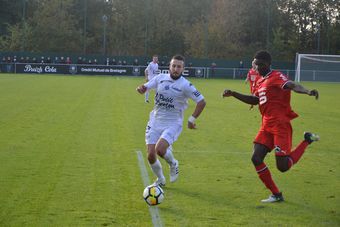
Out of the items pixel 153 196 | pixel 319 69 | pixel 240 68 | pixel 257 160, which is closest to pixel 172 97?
pixel 257 160

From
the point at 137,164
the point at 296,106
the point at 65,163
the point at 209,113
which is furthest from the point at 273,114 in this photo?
the point at 296,106

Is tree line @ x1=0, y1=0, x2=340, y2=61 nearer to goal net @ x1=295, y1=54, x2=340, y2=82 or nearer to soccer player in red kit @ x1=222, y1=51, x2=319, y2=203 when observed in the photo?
goal net @ x1=295, y1=54, x2=340, y2=82

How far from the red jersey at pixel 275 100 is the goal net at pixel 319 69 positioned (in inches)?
1644

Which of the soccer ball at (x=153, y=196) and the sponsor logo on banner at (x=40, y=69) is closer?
the soccer ball at (x=153, y=196)

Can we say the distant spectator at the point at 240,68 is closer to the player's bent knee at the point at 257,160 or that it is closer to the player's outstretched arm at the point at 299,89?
the player's bent knee at the point at 257,160

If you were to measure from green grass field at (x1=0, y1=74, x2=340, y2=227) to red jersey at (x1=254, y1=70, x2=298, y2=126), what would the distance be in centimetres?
123

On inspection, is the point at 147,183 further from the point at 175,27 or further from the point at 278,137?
the point at 175,27

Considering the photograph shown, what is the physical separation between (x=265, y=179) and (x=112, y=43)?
6573cm

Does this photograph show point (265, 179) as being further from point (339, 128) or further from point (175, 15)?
point (175, 15)

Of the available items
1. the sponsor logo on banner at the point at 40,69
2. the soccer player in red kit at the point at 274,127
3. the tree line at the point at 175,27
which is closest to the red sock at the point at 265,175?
the soccer player in red kit at the point at 274,127

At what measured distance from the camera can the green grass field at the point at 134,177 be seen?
271 inches

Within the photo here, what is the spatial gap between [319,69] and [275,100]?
4288 centimetres

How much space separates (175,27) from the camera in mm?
69438

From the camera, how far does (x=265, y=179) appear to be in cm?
767
